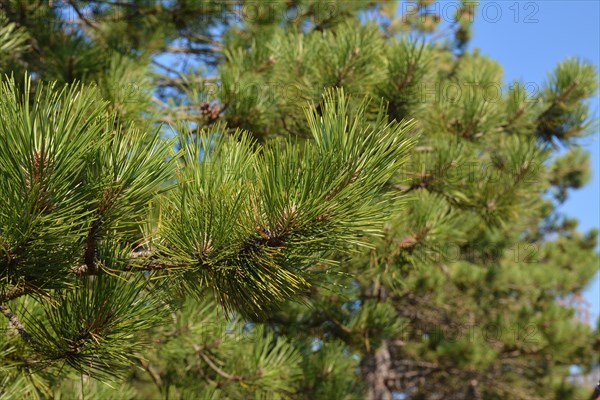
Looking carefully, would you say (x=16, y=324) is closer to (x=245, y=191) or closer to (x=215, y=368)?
(x=245, y=191)

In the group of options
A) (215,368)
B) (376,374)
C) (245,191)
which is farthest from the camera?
(376,374)

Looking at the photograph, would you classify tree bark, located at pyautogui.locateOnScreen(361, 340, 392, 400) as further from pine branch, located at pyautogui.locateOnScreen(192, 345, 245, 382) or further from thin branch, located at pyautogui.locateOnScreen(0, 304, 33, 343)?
thin branch, located at pyautogui.locateOnScreen(0, 304, 33, 343)

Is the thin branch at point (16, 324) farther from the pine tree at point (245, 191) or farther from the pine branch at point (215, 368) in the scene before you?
the pine branch at point (215, 368)

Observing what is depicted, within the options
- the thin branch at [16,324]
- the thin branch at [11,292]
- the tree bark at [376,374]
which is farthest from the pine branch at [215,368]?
the tree bark at [376,374]

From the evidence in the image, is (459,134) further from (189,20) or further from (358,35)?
(189,20)

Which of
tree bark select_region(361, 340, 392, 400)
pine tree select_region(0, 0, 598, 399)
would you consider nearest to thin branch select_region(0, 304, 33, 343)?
pine tree select_region(0, 0, 598, 399)

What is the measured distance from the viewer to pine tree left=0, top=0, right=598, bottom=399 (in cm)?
108

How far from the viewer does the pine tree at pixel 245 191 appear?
3.54 ft

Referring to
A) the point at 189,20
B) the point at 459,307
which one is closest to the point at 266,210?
the point at 189,20

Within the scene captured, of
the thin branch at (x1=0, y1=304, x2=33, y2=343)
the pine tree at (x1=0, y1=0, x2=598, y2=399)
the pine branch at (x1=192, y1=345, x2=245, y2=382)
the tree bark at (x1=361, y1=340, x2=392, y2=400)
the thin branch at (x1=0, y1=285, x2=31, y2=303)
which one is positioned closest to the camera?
the pine tree at (x1=0, y1=0, x2=598, y2=399)

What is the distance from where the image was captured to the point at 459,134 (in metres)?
2.76

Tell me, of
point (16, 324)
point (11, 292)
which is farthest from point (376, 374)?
point (11, 292)

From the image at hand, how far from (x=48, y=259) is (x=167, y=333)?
4.59ft

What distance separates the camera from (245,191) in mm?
1122
